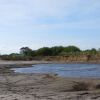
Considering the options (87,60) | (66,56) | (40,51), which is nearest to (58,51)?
(40,51)

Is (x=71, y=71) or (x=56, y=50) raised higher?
(x=56, y=50)

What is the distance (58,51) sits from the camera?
183 metres

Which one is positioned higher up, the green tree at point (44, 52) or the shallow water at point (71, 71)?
the green tree at point (44, 52)

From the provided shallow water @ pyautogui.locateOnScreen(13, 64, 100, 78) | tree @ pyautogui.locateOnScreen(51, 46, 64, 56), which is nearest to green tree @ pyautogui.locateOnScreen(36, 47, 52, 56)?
tree @ pyautogui.locateOnScreen(51, 46, 64, 56)

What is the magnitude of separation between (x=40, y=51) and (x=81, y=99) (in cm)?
16870

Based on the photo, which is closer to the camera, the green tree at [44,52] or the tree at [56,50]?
the tree at [56,50]

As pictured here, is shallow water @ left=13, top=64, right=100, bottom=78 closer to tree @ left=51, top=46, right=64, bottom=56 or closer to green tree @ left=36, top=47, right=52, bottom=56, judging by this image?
tree @ left=51, top=46, right=64, bottom=56

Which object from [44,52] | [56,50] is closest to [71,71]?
[56,50]

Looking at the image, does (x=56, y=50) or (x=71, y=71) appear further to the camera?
(x=56, y=50)

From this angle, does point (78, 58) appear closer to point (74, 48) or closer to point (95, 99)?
point (74, 48)

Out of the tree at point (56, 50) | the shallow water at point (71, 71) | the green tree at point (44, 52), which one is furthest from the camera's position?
the green tree at point (44, 52)

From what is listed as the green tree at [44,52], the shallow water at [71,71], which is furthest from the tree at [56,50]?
the shallow water at [71,71]

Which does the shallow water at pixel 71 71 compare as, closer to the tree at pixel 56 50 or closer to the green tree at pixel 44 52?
the tree at pixel 56 50

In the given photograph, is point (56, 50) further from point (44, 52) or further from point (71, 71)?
point (71, 71)
